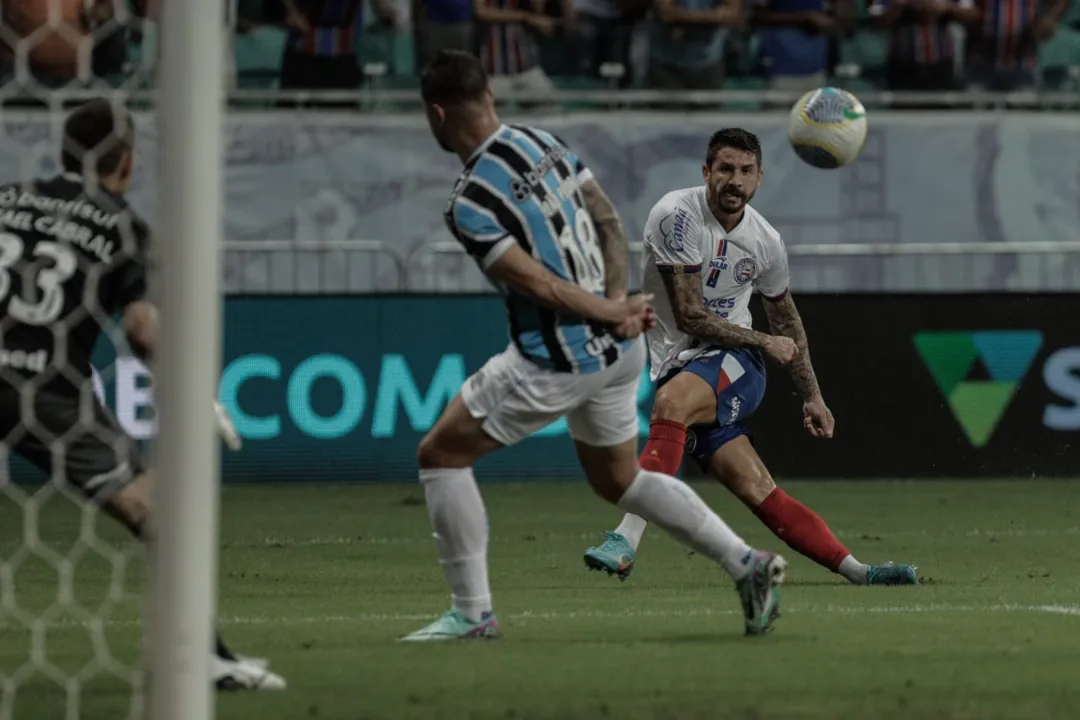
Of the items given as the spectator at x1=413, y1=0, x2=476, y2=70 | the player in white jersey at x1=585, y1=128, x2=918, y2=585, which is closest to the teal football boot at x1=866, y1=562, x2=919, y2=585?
the player in white jersey at x1=585, y1=128, x2=918, y2=585

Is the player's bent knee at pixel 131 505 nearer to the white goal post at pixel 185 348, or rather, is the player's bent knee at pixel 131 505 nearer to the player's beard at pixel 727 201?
the white goal post at pixel 185 348

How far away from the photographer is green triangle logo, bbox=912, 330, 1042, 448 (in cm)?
1496

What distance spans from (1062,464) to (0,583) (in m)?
8.39

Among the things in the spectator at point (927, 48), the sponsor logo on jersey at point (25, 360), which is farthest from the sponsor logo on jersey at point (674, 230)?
the spectator at point (927, 48)

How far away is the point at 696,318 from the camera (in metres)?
8.95

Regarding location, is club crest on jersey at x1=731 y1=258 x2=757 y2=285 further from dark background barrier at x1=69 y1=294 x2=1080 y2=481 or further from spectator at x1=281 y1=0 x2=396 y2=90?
spectator at x1=281 y1=0 x2=396 y2=90

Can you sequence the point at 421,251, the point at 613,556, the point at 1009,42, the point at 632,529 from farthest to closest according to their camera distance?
the point at 1009,42
the point at 421,251
the point at 632,529
the point at 613,556

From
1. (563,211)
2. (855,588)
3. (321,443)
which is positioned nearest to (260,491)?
(321,443)

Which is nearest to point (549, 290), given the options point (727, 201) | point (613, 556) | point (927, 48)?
point (613, 556)

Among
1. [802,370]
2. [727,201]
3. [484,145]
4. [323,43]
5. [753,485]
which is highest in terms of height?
[484,145]

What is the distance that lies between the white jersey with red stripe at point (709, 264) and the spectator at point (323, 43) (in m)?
6.81

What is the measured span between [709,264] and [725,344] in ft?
1.26

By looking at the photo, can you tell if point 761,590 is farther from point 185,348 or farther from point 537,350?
point 185,348

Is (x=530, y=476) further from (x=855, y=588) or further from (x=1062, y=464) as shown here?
(x=855, y=588)
